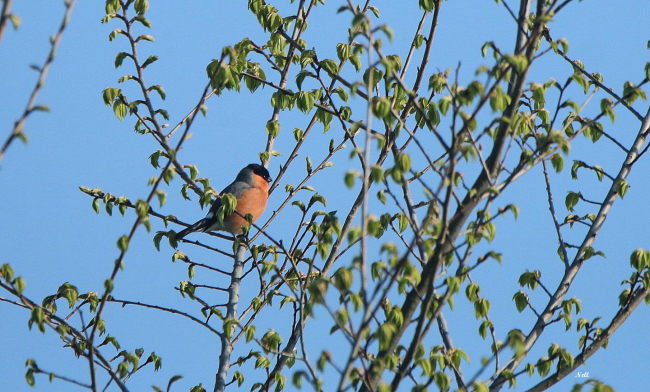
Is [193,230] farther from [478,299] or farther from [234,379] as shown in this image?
[478,299]

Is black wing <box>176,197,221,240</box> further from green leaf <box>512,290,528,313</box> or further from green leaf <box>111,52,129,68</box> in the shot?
green leaf <box>512,290,528,313</box>

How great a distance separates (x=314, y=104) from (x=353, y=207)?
100 centimetres

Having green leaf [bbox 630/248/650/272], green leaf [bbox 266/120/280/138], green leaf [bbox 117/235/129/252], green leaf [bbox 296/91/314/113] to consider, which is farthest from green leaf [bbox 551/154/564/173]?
green leaf [bbox 266/120/280/138]

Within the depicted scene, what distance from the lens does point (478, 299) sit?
11.7ft

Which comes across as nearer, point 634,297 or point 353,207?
point 634,297

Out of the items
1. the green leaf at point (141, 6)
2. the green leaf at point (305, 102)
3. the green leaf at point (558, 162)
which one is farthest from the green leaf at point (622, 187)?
the green leaf at point (141, 6)

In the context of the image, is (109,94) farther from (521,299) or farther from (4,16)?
(521,299)

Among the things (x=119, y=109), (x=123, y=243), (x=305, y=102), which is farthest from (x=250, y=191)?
(x=123, y=243)

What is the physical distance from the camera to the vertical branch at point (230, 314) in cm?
464

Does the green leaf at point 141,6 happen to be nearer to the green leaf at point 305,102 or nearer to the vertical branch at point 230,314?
the green leaf at point 305,102

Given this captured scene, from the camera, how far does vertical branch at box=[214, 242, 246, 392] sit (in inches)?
183

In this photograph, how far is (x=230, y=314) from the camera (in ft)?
16.7

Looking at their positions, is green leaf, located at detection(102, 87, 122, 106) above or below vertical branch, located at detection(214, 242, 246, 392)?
above

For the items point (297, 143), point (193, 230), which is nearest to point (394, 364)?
point (297, 143)
